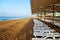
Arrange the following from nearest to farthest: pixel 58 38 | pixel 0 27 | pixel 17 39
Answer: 1. pixel 58 38
2. pixel 17 39
3. pixel 0 27

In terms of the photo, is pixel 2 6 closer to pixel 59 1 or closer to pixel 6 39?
pixel 6 39

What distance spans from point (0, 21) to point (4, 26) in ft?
0.29

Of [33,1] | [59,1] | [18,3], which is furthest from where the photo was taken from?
[33,1]

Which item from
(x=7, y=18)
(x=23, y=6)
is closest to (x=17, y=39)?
(x=7, y=18)

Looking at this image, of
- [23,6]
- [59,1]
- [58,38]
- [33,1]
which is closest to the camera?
[58,38]

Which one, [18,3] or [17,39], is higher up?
[18,3]

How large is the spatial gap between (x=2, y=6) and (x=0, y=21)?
0.82 ft

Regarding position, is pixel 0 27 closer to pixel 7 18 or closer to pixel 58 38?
pixel 7 18

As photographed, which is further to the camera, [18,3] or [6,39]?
[18,3]

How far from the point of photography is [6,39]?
145 cm

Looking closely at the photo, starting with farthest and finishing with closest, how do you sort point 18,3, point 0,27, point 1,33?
point 18,3
point 0,27
point 1,33

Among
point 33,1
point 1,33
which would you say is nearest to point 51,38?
point 1,33

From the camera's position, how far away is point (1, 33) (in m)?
1.70

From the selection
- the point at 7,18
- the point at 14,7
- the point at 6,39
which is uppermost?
the point at 14,7
